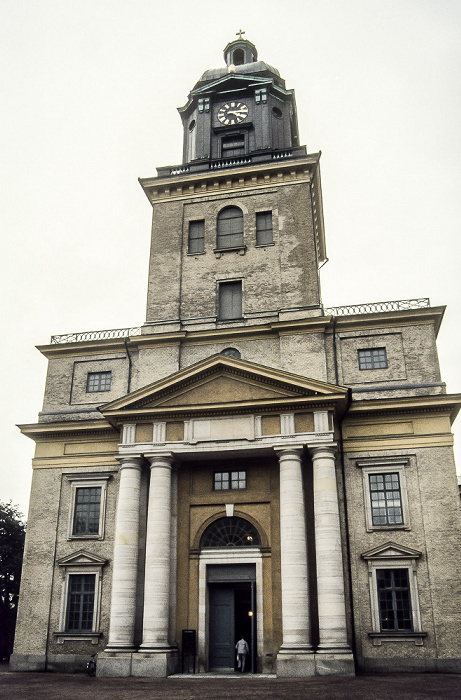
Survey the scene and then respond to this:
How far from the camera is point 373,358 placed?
27.1 metres

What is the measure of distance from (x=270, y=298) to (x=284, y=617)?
13.4 m

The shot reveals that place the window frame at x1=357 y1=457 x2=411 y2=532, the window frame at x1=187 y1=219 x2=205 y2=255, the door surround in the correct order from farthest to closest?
1. the window frame at x1=187 y1=219 x2=205 y2=255
2. the window frame at x1=357 y1=457 x2=411 y2=532
3. the door surround

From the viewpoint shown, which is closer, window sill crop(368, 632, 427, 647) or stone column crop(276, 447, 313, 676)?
stone column crop(276, 447, 313, 676)

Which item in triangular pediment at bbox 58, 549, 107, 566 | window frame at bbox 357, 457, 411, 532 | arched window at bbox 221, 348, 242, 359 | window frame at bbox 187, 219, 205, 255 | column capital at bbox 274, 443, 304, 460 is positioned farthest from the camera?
window frame at bbox 187, 219, 205, 255

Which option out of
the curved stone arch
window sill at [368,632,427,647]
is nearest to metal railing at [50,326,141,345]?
the curved stone arch

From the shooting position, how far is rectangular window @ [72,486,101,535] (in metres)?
26.7

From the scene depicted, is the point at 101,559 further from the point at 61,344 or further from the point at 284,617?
the point at 61,344

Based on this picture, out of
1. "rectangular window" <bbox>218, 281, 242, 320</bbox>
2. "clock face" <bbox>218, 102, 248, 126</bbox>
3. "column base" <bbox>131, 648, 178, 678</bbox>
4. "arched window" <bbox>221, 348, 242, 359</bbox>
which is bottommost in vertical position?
"column base" <bbox>131, 648, 178, 678</bbox>

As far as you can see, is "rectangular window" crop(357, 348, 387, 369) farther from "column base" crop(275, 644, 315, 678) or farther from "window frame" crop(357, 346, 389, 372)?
"column base" crop(275, 644, 315, 678)

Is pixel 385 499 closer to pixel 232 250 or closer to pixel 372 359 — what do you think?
pixel 372 359

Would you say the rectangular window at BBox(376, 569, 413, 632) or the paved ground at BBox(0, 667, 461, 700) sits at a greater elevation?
the rectangular window at BBox(376, 569, 413, 632)

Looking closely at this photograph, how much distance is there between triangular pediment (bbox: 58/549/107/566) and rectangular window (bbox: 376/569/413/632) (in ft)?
35.6

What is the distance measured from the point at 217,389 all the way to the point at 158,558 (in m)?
6.55

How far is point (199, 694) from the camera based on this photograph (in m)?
16.4
